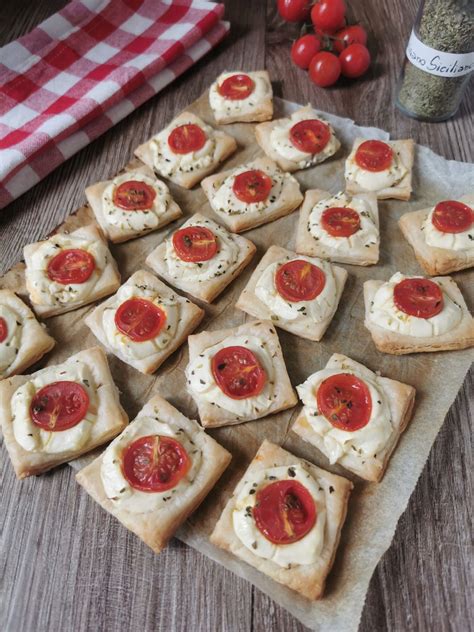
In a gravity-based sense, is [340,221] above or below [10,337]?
below

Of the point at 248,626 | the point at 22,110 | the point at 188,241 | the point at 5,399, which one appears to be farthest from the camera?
the point at 22,110

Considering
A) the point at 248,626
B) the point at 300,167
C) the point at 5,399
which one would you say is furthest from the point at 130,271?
the point at 248,626

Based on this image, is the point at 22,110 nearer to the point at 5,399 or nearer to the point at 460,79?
the point at 5,399

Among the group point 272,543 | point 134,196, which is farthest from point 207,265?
point 272,543

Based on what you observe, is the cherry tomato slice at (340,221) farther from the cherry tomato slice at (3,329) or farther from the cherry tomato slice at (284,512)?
the cherry tomato slice at (3,329)

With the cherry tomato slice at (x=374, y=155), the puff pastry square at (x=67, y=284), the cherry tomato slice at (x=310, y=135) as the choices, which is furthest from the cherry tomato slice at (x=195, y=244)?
the cherry tomato slice at (x=374, y=155)

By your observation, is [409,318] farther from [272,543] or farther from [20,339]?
[20,339]

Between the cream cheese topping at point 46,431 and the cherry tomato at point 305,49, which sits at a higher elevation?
the cream cheese topping at point 46,431
